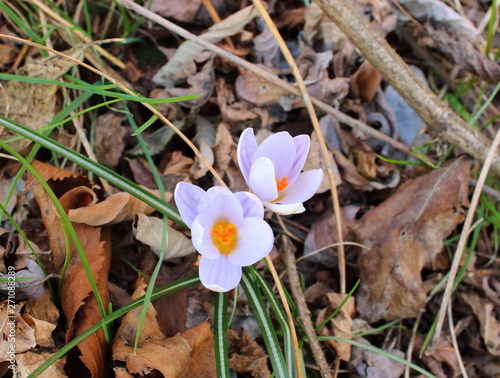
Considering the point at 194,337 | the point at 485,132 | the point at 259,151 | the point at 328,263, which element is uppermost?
the point at 259,151

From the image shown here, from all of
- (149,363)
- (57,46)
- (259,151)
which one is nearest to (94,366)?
(149,363)

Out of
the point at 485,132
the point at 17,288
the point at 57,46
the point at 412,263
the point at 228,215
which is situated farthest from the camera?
the point at 485,132

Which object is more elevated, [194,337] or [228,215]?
[228,215]

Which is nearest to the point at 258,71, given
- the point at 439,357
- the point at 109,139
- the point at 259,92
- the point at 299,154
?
the point at 259,92

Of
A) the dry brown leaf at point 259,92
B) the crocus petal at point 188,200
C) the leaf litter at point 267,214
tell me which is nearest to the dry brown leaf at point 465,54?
the leaf litter at point 267,214

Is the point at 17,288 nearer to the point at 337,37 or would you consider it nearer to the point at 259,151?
the point at 259,151

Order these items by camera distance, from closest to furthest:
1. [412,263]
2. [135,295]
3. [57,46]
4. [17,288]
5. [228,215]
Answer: [228,215]
[17,288]
[135,295]
[412,263]
[57,46]
